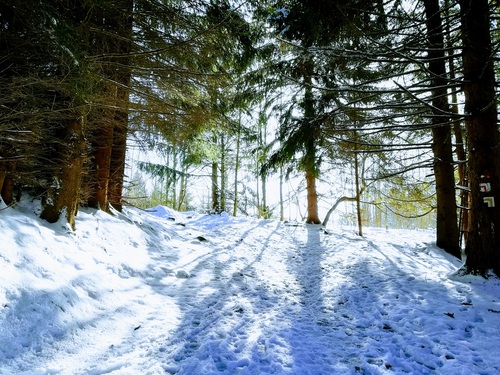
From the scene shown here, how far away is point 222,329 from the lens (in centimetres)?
319

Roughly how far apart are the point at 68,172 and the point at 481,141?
22.6ft

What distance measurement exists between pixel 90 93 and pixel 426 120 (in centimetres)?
759

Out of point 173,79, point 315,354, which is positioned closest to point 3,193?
point 173,79

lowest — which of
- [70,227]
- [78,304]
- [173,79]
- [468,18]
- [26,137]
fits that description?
[78,304]

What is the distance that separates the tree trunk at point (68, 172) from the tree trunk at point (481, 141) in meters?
6.49

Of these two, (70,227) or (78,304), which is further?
(70,227)

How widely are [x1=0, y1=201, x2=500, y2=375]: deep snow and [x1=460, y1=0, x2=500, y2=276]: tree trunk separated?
0.49 m

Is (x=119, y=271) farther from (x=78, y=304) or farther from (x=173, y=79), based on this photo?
(x=173, y=79)

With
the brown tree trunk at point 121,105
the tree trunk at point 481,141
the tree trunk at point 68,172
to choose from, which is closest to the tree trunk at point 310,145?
the tree trunk at point 481,141

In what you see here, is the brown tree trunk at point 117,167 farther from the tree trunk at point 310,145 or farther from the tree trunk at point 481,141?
the tree trunk at point 481,141

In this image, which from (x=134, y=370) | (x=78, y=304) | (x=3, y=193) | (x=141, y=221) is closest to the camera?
(x=134, y=370)

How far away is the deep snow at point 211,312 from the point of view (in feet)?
8.26

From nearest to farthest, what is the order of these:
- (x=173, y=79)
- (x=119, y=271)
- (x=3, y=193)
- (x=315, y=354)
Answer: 1. (x=315, y=354)
2. (x=3, y=193)
3. (x=119, y=271)
4. (x=173, y=79)

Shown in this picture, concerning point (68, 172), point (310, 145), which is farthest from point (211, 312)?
point (310, 145)
